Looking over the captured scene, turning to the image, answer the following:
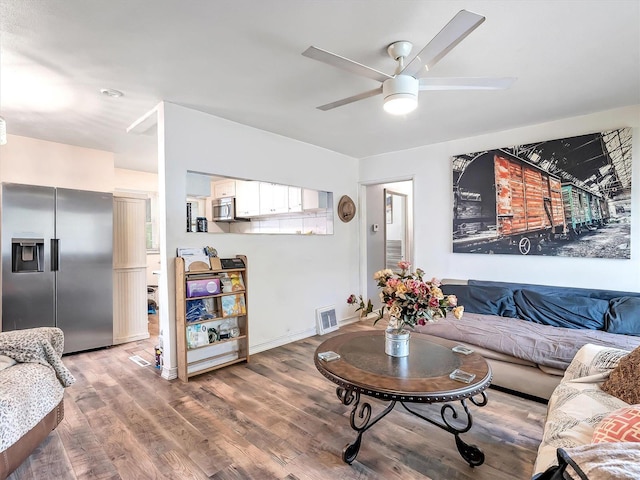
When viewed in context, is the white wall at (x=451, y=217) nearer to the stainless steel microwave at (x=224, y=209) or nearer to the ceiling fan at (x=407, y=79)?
the ceiling fan at (x=407, y=79)

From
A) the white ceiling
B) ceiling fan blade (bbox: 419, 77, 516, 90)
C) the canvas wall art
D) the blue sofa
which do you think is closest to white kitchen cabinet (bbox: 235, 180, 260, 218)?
the white ceiling

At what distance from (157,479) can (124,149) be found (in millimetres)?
4051

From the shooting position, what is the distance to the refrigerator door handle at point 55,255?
3544 millimetres

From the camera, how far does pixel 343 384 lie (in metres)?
1.73

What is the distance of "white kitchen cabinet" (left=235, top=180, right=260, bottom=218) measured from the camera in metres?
5.02

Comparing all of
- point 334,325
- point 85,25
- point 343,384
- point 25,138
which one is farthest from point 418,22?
point 25,138

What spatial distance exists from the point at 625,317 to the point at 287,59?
3.38 metres

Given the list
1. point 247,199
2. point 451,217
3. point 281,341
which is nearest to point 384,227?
point 451,217

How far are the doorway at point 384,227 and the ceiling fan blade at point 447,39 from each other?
2.99 meters

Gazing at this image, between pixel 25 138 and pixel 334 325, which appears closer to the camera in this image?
pixel 25 138

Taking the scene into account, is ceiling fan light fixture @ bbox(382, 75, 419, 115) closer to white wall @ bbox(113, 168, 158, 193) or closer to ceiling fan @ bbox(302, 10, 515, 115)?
ceiling fan @ bbox(302, 10, 515, 115)

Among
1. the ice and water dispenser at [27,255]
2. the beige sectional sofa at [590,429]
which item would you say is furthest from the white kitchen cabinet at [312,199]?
the beige sectional sofa at [590,429]

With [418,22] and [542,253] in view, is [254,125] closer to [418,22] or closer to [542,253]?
[418,22]

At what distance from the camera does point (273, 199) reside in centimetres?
480
